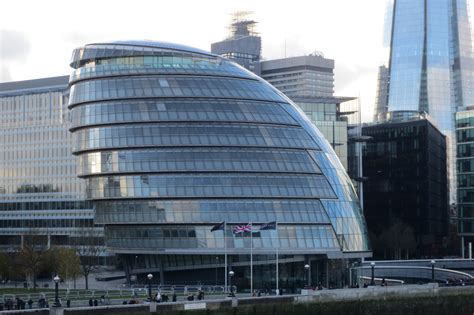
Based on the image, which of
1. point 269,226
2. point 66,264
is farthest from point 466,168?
point 269,226

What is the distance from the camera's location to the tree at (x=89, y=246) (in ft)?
405

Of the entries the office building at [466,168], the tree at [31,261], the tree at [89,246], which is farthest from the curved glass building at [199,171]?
the office building at [466,168]

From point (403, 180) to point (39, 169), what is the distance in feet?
202

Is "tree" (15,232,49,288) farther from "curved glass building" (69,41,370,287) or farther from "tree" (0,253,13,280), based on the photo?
"curved glass building" (69,41,370,287)

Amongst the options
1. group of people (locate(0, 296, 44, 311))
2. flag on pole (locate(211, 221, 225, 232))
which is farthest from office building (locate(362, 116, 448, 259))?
group of people (locate(0, 296, 44, 311))

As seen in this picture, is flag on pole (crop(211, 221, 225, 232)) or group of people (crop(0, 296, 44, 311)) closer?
group of people (crop(0, 296, 44, 311))

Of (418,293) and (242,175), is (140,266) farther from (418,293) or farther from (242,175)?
(418,293)

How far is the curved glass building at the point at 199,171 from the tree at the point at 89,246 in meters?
10.8

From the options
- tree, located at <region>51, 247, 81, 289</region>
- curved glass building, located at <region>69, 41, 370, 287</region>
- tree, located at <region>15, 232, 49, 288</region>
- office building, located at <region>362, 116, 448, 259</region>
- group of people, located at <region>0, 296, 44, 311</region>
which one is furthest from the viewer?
office building, located at <region>362, 116, 448, 259</region>

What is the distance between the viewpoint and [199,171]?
108m

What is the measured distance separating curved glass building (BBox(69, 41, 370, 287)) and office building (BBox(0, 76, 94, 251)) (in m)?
43.1

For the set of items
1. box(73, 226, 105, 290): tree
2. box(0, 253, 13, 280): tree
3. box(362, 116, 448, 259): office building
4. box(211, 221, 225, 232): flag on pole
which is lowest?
box(0, 253, 13, 280): tree

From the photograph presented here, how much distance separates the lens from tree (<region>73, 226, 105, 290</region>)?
124 meters

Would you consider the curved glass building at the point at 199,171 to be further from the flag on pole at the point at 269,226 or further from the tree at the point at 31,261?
the tree at the point at 31,261
